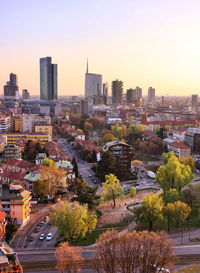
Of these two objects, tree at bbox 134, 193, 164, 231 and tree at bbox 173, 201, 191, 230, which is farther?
tree at bbox 173, 201, 191, 230

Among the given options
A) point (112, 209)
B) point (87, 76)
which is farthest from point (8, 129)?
point (87, 76)

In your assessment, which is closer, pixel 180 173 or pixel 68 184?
pixel 180 173

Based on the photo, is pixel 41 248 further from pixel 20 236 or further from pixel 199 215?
pixel 199 215

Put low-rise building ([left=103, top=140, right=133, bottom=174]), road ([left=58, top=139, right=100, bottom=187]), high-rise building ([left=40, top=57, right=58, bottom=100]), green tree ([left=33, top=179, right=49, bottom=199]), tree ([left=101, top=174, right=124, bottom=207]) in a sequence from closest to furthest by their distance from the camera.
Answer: tree ([left=101, top=174, right=124, bottom=207]), green tree ([left=33, top=179, right=49, bottom=199]), road ([left=58, top=139, right=100, bottom=187]), low-rise building ([left=103, top=140, right=133, bottom=174]), high-rise building ([left=40, top=57, right=58, bottom=100])

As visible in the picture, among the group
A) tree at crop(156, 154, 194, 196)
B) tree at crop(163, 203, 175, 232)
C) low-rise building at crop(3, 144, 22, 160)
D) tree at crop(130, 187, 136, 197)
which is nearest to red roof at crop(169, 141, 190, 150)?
tree at crop(156, 154, 194, 196)

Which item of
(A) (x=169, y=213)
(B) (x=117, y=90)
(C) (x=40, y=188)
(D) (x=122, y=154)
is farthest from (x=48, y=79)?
(A) (x=169, y=213)

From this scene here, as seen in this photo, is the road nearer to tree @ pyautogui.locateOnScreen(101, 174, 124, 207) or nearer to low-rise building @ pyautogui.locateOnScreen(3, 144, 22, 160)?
tree @ pyautogui.locateOnScreen(101, 174, 124, 207)

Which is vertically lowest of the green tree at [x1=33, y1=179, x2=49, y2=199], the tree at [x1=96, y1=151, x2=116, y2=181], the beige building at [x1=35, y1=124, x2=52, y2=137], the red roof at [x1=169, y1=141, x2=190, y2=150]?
the green tree at [x1=33, y1=179, x2=49, y2=199]

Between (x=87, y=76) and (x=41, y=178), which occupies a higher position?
(x=87, y=76)

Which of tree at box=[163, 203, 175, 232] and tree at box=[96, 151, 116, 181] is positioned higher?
tree at box=[96, 151, 116, 181]
